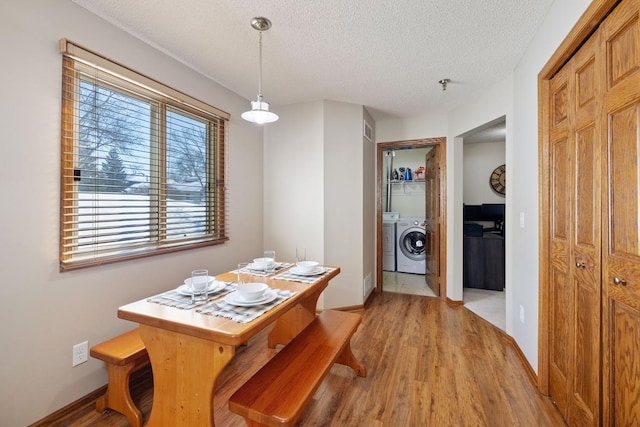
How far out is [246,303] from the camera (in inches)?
50.5

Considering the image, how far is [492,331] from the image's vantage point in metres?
2.64

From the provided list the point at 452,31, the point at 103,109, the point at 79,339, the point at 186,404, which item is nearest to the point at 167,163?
the point at 103,109

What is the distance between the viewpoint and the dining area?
1.12 m

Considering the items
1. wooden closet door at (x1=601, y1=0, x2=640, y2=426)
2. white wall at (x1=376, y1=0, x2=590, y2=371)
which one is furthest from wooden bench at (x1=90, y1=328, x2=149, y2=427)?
white wall at (x1=376, y1=0, x2=590, y2=371)

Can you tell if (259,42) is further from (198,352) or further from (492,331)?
(492,331)

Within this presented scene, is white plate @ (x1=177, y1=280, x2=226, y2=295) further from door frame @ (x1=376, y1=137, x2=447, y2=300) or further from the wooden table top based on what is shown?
door frame @ (x1=376, y1=137, x2=447, y2=300)

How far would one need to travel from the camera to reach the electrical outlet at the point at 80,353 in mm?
1619

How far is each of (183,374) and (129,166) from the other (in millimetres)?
1473

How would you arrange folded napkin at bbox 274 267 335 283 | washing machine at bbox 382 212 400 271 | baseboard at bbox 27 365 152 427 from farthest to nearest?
washing machine at bbox 382 212 400 271 → folded napkin at bbox 274 267 335 283 → baseboard at bbox 27 365 152 427

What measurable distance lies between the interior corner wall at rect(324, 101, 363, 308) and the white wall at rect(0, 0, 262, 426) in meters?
1.87

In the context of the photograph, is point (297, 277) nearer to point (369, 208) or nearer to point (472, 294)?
point (369, 208)

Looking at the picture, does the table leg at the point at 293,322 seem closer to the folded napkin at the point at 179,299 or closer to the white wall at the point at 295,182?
the folded napkin at the point at 179,299

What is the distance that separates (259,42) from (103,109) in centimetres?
115

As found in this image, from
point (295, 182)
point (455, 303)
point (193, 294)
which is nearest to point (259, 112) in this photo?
point (193, 294)
